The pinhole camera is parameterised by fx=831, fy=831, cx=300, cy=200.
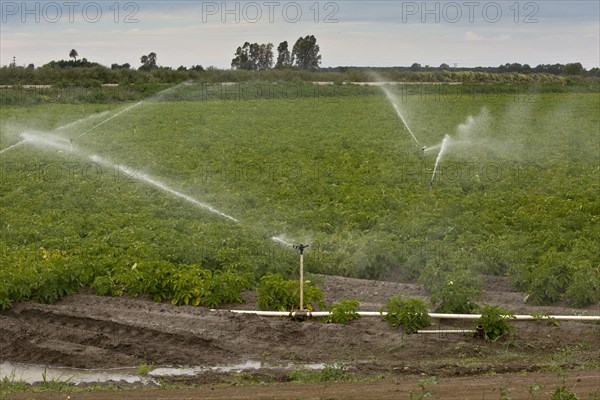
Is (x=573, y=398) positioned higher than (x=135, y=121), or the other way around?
(x=135, y=121)

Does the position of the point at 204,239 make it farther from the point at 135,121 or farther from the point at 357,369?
the point at 135,121

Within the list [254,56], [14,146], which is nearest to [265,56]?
[254,56]

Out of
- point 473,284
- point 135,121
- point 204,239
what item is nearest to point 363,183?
point 204,239

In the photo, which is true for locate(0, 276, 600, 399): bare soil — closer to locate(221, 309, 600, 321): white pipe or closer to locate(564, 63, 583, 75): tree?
locate(221, 309, 600, 321): white pipe

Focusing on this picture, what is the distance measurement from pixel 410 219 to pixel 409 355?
6895 millimetres

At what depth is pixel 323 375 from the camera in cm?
979

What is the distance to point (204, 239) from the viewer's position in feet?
50.1

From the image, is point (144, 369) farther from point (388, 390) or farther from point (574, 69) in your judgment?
point (574, 69)

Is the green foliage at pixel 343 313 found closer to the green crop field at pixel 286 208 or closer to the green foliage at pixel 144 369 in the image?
the green crop field at pixel 286 208

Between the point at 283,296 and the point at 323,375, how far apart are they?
2.85 metres

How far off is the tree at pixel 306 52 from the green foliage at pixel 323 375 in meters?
91.1

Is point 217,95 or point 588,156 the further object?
point 217,95

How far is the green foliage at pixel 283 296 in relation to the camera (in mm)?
12453

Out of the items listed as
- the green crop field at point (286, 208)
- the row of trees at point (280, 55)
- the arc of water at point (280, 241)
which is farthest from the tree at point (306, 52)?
the arc of water at point (280, 241)
